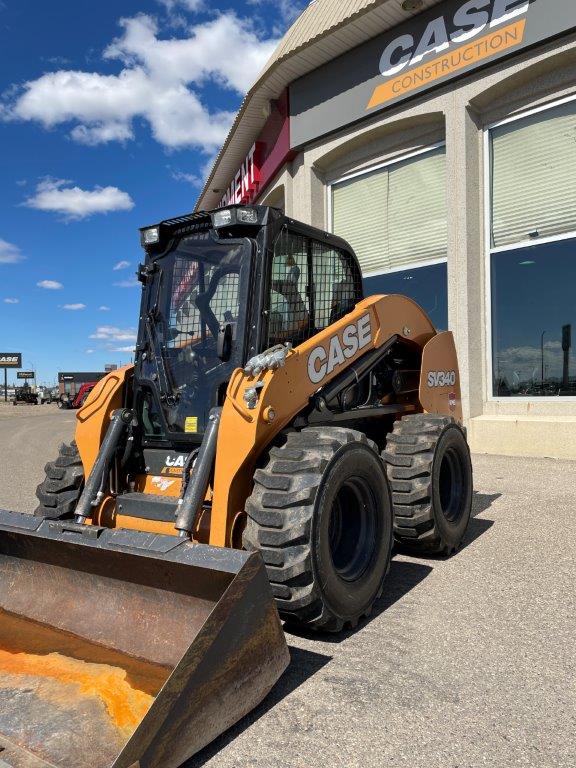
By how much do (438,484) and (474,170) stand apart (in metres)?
7.95

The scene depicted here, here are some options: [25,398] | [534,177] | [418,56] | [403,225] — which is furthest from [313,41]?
[25,398]

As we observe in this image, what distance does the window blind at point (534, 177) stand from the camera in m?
10.2

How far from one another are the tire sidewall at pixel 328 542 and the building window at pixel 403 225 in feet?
27.0

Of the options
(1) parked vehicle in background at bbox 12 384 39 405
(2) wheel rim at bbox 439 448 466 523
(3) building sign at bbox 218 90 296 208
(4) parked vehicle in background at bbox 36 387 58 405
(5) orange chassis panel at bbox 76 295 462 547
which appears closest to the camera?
(5) orange chassis panel at bbox 76 295 462 547

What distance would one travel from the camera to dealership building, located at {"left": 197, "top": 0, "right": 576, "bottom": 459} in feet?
33.7

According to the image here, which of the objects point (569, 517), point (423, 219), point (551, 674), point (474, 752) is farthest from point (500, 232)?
point (474, 752)

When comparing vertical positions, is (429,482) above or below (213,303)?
below

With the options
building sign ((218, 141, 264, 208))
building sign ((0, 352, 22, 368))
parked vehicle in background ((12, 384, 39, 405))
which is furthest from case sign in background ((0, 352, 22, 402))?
building sign ((218, 141, 264, 208))

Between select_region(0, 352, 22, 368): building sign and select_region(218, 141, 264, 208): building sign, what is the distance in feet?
214

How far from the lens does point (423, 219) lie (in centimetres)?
1236

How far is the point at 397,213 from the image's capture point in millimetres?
12844

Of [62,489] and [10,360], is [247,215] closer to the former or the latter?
[62,489]

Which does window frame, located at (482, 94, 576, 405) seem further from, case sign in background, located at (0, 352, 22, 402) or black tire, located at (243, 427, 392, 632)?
case sign in background, located at (0, 352, 22, 402)

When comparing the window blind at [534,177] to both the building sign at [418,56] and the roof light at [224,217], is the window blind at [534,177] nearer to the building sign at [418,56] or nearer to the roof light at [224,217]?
the building sign at [418,56]
